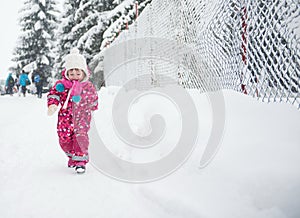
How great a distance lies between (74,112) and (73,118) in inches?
2.8

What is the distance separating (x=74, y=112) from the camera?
3.13 m

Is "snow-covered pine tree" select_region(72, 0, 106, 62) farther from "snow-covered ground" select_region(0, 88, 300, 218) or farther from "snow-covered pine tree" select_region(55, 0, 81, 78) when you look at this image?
"snow-covered ground" select_region(0, 88, 300, 218)

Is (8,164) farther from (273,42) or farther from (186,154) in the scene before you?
(273,42)

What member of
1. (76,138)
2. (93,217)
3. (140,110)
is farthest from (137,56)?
(93,217)

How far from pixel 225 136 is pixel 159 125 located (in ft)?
4.30

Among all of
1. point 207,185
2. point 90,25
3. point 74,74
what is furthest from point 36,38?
point 207,185

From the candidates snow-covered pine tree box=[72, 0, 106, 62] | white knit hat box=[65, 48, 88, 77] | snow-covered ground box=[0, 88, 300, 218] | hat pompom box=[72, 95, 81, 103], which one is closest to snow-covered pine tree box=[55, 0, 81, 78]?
snow-covered pine tree box=[72, 0, 106, 62]

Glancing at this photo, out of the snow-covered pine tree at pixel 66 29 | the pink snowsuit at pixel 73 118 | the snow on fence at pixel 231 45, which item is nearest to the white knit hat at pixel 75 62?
the pink snowsuit at pixel 73 118

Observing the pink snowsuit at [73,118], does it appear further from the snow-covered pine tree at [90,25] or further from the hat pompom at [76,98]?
the snow-covered pine tree at [90,25]

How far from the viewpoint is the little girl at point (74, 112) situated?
10.0ft

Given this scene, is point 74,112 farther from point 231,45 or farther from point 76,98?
point 231,45

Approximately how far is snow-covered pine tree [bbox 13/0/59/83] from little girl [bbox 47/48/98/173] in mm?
24887

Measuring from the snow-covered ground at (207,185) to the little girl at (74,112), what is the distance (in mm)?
247

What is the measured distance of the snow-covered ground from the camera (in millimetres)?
1771
